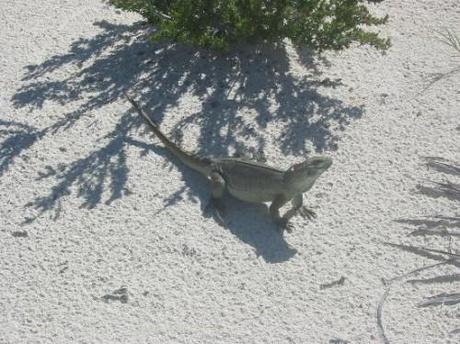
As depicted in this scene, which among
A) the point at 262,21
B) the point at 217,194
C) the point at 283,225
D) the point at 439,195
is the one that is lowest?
the point at 439,195

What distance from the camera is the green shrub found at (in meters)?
4.96

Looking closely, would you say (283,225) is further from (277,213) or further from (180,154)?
(180,154)

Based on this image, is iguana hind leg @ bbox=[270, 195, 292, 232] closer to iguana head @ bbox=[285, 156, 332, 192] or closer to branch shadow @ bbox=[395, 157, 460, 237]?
iguana head @ bbox=[285, 156, 332, 192]

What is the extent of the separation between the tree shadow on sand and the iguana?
0.16 m

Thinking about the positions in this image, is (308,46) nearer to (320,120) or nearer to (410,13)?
(320,120)

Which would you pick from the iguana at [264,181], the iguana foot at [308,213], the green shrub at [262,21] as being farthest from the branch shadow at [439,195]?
the green shrub at [262,21]

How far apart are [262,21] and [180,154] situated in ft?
4.10

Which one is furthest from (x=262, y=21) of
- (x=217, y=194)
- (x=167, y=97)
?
(x=217, y=194)

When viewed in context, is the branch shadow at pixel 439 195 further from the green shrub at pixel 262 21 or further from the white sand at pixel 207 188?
the green shrub at pixel 262 21

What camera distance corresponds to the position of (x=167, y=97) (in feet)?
16.4

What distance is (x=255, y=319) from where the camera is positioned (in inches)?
143

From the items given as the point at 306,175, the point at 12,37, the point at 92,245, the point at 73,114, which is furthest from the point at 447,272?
the point at 12,37

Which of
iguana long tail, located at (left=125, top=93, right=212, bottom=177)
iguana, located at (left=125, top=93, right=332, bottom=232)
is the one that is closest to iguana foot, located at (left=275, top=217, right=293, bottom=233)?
iguana, located at (left=125, top=93, right=332, bottom=232)

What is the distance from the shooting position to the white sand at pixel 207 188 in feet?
12.0
